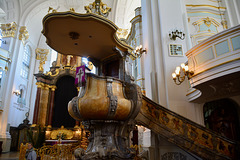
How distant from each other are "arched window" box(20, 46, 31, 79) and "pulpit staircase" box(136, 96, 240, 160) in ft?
41.6

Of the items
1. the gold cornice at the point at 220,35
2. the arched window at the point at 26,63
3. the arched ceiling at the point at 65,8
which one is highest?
the arched ceiling at the point at 65,8

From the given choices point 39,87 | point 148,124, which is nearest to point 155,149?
point 148,124

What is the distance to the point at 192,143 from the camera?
16.0ft

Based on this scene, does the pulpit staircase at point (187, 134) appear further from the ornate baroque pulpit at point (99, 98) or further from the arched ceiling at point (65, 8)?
the arched ceiling at point (65, 8)

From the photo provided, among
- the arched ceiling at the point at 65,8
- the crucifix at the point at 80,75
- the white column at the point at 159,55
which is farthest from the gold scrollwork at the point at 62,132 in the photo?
the crucifix at the point at 80,75

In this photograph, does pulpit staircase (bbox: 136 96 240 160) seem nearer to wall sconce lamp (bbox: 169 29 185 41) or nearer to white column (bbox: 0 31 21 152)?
wall sconce lamp (bbox: 169 29 185 41)

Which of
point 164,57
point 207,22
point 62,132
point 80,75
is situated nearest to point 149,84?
point 164,57

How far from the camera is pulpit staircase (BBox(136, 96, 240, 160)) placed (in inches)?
189

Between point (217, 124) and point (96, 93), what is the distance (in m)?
5.57

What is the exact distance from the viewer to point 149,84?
717 centimetres

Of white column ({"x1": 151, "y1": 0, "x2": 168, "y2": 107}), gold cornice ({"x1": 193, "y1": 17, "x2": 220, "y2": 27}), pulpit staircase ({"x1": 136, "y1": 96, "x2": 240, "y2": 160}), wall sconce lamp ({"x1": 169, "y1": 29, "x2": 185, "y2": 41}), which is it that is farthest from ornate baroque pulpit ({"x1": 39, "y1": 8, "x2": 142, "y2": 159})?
gold cornice ({"x1": 193, "y1": 17, "x2": 220, "y2": 27})

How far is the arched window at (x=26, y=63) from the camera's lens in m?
15.0

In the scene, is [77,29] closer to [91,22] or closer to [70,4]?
[91,22]

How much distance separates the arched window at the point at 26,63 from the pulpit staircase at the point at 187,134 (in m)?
12.7
